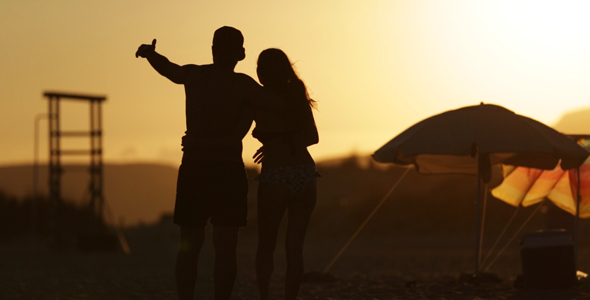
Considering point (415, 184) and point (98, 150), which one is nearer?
point (98, 150)

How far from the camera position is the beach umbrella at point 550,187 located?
37.7 ft

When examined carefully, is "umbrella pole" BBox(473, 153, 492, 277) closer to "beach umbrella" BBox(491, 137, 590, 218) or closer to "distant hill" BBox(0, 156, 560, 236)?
"beach umbrella" BBox(491, 137, 590, 218)

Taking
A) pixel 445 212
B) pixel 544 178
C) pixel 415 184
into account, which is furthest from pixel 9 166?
pixel 544 178

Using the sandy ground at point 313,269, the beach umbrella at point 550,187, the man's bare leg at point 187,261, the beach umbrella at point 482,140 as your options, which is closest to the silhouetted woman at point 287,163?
the man's bare leg at point 187,261

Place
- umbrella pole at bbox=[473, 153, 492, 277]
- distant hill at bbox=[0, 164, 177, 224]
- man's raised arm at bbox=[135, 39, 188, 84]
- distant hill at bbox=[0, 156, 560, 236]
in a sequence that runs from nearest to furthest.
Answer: man's raised arm at bbox=[135, 39, 188, 84] < umbrella pole at bbox=[473, 153, 492, 277] < distant hill at bbox=[0, 156, 560, 236] < distant hill at bbox=[0, 164, 177, 224]

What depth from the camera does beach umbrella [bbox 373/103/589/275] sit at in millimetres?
9922

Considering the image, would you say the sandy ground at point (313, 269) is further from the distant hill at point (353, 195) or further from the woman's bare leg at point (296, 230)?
the woman's bare leg at point (296, 230)

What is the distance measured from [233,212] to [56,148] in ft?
64.7

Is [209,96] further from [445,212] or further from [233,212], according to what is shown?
[445,212]

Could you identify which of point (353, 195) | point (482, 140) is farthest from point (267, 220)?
point (353, 195)

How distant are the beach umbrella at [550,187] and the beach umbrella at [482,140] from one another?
0.89 m

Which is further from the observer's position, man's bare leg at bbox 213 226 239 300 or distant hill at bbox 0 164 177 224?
distant hill at bbox 0 164 177 224

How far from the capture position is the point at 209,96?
5648 mm

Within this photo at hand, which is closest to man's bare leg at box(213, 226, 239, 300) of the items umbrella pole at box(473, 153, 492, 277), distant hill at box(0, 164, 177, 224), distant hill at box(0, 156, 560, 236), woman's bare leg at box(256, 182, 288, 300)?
woman's bare leg at box(256, 182, 288, 300)
